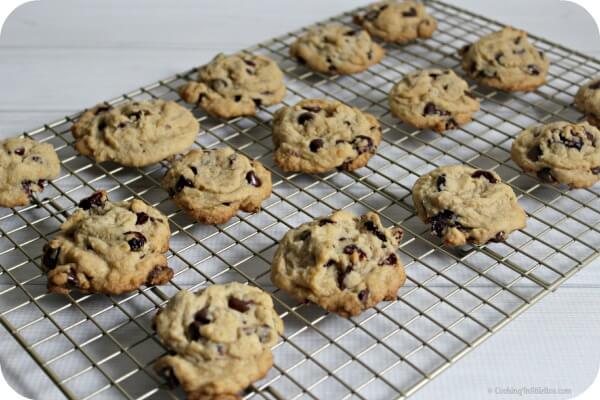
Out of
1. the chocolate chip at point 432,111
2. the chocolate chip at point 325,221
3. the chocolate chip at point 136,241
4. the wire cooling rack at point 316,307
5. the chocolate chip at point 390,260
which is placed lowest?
the wire cooling rack at point 316,307

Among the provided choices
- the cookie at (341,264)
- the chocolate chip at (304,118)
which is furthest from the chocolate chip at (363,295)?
the chocolate chip at (304,118)

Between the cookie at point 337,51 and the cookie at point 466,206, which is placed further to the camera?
the cookie at point 337,51

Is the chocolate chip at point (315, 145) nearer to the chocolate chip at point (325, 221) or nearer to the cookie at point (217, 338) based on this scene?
the chocolate chip at point (325, 221)

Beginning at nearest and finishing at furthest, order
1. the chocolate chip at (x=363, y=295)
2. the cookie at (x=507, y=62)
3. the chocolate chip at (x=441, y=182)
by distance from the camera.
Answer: the chocolate chip at (x=363, y=295), the chocolate chip at (x=441, y=182), the cookie at (x=507, y=62)

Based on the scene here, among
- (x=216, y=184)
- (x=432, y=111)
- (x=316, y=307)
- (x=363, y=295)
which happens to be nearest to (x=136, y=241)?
(x=216, y=184)

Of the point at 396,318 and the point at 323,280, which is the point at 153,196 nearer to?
the point at 323,280

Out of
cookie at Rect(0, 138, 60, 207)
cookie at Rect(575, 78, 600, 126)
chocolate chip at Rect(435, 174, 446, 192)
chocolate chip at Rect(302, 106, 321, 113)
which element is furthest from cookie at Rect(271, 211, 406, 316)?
cookie at Rect(575, 78, 600, 126)

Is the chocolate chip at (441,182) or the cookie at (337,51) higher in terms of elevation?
the cookie at (337,51)

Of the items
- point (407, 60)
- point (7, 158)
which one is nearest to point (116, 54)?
point (7, 158)
